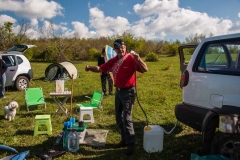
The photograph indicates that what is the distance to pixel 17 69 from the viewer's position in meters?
9.17

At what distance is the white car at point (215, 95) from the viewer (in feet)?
9.02

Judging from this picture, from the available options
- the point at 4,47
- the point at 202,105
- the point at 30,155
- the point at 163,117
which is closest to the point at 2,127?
the point at 30,155

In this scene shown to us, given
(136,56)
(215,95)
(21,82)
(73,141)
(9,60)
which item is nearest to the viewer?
(215,95)

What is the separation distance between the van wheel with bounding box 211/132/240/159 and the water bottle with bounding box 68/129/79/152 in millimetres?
2192

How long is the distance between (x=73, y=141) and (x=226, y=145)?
7.90 ft

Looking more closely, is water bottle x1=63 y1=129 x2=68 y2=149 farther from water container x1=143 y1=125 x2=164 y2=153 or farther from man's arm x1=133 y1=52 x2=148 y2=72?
man's arm x1=133 y1=52 x2=148 y2=72

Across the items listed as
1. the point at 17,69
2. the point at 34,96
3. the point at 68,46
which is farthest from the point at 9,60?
the point at 68,46

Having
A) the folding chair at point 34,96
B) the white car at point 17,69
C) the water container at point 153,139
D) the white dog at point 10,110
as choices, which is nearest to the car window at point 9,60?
the white car at point 17,69

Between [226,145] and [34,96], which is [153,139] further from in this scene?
[34,96]

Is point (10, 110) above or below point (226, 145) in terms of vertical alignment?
below

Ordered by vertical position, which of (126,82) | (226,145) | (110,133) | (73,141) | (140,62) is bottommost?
(110,133)

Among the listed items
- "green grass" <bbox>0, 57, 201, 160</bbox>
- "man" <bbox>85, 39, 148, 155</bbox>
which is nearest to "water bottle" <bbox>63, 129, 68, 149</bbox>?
"green grass" <bbox>0, 57, 201, 160</bbox>

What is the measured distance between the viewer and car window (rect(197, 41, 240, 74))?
3.38 metres

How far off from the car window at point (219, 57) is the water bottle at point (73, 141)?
2.32 metres
